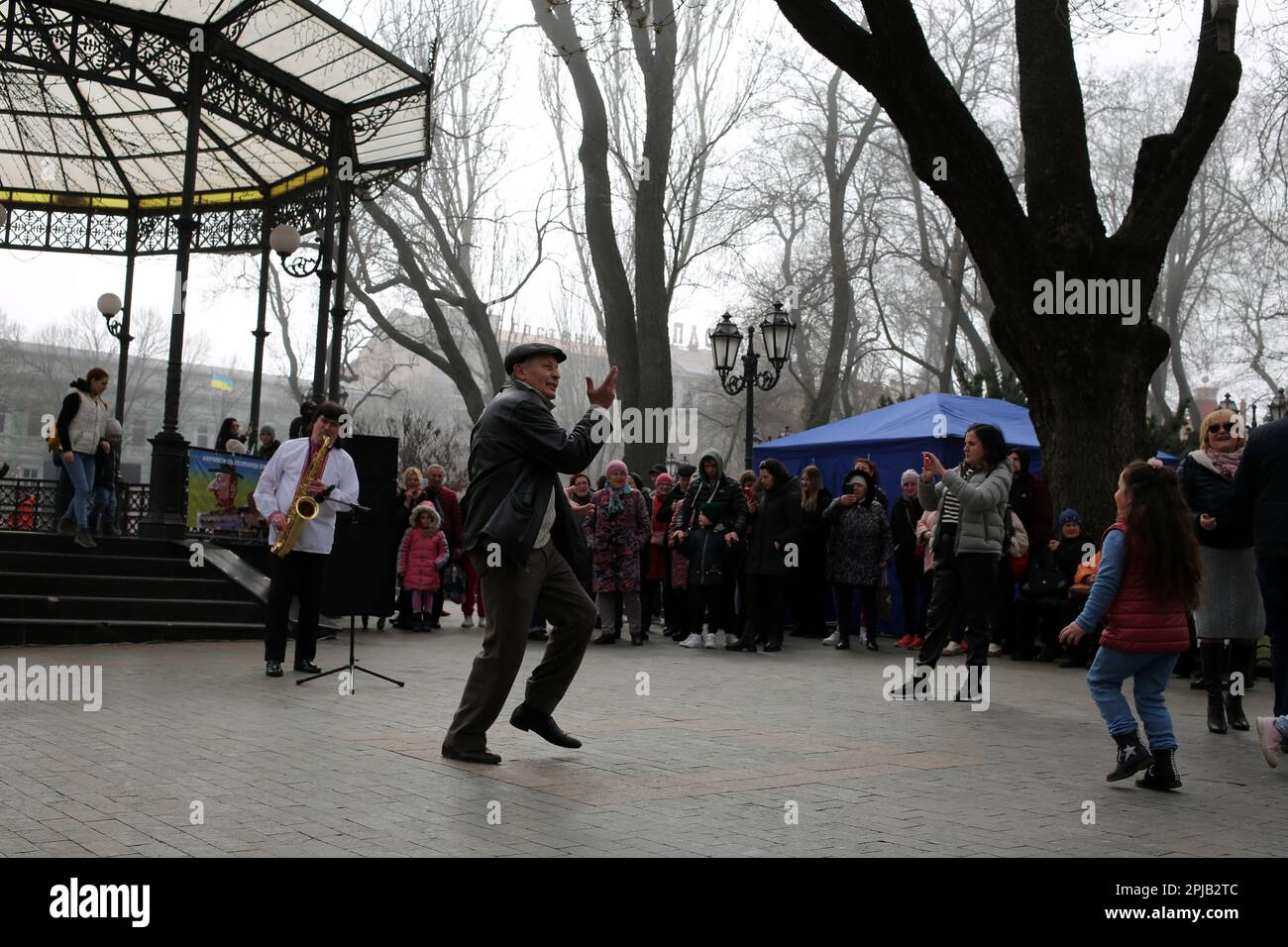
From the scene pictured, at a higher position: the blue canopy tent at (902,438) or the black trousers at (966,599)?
the blue canopy tent at (902,438)

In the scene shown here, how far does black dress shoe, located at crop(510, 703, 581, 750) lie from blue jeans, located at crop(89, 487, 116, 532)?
10.1m

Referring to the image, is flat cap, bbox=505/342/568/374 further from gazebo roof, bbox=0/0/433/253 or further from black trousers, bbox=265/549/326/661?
gazebo roof, bbox=0/0/433/253

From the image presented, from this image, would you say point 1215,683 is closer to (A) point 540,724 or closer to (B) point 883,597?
(A) point 540,724

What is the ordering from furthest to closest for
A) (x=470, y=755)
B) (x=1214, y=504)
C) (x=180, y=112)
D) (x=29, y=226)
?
(x=29, y=226) → (x=180, y=112) → (x=1214, y=504) → (x=470, y=755)

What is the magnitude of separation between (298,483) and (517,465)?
4032 mm

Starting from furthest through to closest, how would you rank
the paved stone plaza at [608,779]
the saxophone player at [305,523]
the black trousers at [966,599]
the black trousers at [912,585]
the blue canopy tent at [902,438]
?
the blue canopy tent at [902,438] < the black trousers at [912,585] < the saxophone player at [305,523] < the black trousers at [966,599] < the paved stone plaza at [608,779]

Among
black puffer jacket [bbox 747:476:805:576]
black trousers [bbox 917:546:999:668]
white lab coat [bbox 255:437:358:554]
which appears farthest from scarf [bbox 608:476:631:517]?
black trousers [bbox 917:546:999:668]

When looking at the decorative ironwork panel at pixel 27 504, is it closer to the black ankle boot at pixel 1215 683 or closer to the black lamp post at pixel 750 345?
the black lamp post at pixel 750 345

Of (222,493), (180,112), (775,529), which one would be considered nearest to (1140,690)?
(775,529)

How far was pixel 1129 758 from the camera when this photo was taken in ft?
19.3

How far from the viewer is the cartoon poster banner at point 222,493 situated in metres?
14.9

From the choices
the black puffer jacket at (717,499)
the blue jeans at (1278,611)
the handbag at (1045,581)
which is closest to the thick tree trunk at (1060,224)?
the handbag at (1045,581)

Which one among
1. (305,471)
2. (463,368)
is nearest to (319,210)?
(463,368)
